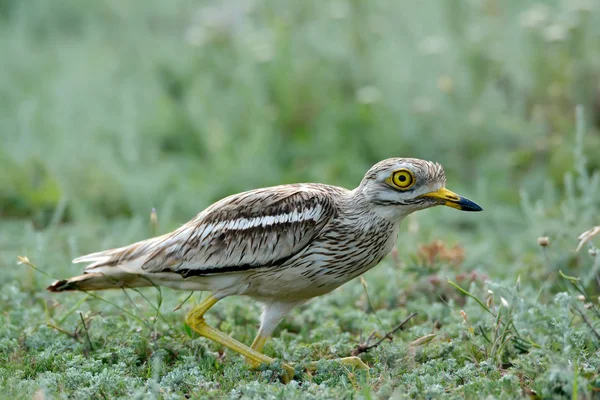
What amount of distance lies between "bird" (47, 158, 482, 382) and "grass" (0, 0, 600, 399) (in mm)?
192

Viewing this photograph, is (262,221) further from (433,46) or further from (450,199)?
(433,46)

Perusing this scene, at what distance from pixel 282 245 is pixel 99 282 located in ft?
3.60

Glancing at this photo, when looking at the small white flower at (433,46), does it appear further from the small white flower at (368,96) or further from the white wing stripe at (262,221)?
the white wing stripe at (262,221)

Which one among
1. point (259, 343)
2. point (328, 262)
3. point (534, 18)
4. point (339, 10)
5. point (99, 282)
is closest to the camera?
point (328, 262)

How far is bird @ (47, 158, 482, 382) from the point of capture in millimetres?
4566

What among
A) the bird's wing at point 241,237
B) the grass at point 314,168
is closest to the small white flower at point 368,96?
the grass at point 314,168

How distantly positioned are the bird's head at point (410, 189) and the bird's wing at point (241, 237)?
0.28m

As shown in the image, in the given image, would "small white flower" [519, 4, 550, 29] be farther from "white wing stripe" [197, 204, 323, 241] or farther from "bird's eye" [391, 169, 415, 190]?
"white wing stripe" [197, 204, 323, 241]

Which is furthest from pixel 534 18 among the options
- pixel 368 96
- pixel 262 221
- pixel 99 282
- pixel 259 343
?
pixel 99 282

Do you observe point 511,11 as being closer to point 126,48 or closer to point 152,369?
point 126,48

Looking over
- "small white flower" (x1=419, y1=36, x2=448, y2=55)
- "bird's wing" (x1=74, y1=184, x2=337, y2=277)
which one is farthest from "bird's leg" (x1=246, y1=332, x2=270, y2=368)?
"small white flower" (x1=419, y1=36, x2=448, y2=55)

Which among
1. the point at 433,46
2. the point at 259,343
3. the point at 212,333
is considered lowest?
the point at 259,343

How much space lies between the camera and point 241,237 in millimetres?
4660

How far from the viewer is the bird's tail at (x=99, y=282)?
4805 millimetres
